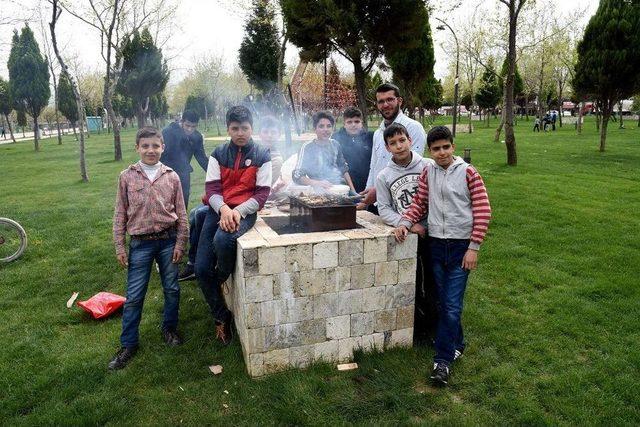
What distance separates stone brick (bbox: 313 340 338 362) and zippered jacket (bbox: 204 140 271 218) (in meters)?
1.18

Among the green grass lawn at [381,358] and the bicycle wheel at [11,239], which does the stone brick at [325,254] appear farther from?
the bicycle wheel at [11,239]

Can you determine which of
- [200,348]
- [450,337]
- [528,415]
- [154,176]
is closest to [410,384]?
[450,337]

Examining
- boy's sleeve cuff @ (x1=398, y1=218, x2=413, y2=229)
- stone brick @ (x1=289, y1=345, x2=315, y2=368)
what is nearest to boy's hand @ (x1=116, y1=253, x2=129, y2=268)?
stone brick @ (x1=289, y1=345, x2=315, y2=368)

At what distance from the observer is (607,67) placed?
46.3 feet

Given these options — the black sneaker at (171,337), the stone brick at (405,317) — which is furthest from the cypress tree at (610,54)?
the black sneaker at (171,337)

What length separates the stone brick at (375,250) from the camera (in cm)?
332

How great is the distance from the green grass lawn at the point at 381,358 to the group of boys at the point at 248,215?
11.0 inches

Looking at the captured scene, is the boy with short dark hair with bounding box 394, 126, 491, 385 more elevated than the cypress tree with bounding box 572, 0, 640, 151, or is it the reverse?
the cypress tree with bounding box 572, 0, 640, 151

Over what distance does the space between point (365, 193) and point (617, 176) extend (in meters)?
9.57

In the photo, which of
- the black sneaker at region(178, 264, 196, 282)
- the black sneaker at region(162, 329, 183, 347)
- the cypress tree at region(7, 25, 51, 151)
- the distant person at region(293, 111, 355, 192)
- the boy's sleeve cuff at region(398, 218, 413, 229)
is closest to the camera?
the boy's sleeve cuff at region(398, 218, 413, 229)

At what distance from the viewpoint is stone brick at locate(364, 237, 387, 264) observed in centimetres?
332

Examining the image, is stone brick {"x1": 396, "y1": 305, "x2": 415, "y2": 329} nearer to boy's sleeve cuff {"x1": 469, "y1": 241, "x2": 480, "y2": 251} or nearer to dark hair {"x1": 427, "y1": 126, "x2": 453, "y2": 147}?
boy's sleeve cuff {"x1": 469, "y1": 241, "x2": 480, "y2": 251}

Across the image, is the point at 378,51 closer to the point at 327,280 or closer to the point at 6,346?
the point at 327,280

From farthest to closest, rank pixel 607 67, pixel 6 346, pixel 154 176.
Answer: pixel 607 67
pixel 6 346
pixel 154 176
